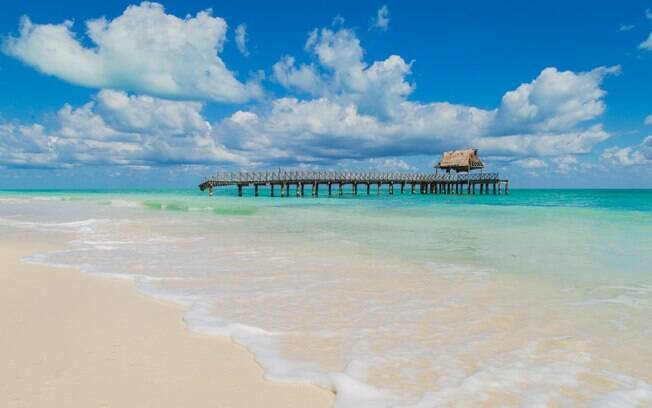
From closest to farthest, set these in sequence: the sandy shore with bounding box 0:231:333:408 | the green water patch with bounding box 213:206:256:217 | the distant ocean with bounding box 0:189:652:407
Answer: the sandy shore with bounding box 0:231:333:408
the distant ocean with bounding box 0:189:652:407
the green water patch with bounding box 213:206:256:217

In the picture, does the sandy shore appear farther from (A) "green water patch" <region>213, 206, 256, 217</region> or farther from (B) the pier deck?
(B) the pier deck

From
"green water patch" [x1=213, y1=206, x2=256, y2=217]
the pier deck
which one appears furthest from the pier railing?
"green water patch" [x1=213, y1=206, x2=256, y2=217]

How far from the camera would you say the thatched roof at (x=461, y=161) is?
52812mm

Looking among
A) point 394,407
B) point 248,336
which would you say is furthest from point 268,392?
point 248,336

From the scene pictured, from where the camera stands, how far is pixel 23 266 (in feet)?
23.9

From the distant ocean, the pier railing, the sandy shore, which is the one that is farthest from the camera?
the pier railing

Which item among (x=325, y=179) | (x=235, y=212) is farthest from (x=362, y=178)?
(x=235, y=212)

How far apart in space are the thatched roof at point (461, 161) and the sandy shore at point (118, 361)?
51.5 meters

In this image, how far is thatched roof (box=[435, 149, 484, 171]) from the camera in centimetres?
5281

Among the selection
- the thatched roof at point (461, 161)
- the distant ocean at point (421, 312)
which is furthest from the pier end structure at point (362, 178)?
the distant ocean at point (421, 312)

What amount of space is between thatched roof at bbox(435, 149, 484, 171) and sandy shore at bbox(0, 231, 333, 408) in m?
51.5

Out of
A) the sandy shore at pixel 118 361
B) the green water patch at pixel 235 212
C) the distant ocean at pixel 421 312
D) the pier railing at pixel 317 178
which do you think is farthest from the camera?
the pier railing at pixel 317 178

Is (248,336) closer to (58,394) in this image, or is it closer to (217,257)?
(58,394)

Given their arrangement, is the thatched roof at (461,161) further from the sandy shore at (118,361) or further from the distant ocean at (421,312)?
the sandy shore at (118,361)
